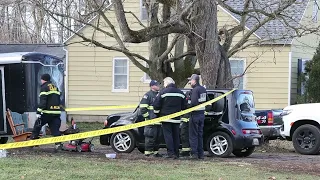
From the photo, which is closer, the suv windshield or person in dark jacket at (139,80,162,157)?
person in dark jacket at (139,80,162,157)

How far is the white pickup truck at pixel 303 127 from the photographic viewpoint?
640 inches

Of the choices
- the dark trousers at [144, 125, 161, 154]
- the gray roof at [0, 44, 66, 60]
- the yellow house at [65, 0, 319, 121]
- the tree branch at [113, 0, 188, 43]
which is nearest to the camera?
the dark trousers at [144, 125, 161, 154]

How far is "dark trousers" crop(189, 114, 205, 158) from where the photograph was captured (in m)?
13.4

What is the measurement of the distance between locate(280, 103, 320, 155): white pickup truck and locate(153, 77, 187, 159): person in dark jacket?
14.0 feet

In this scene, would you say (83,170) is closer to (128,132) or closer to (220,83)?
(128,132)

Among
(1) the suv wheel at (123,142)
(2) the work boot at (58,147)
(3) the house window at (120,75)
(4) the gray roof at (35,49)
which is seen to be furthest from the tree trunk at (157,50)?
(4) the gray roof at (35,49)

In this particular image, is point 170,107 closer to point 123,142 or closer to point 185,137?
point 185,137

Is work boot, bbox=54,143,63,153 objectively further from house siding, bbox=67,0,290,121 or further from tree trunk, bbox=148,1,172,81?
house siding, bbox=67,0,290,121

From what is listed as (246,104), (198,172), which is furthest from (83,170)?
(246,104)

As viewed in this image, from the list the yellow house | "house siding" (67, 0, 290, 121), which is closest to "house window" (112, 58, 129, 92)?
the yellow house

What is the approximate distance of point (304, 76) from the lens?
2552cm

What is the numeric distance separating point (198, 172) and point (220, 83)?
6.90 metres

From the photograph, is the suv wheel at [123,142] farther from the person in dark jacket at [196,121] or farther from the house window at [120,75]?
the house window at [120,75]

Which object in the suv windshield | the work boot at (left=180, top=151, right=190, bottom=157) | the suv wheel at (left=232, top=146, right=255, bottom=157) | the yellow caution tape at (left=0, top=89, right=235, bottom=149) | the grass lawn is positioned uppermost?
the suv windshield
